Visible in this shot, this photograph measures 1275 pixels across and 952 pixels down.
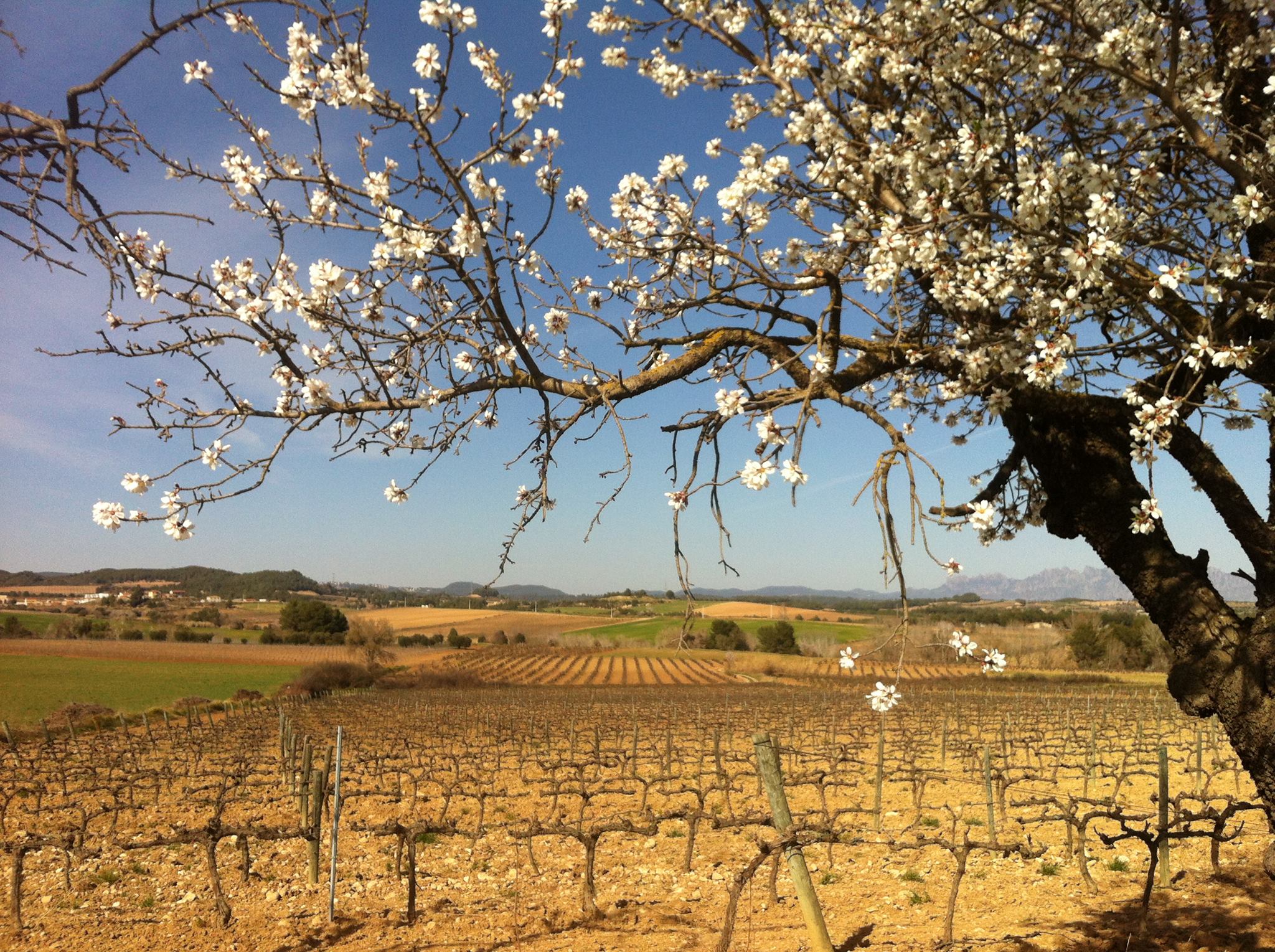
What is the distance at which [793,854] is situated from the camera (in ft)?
12.1

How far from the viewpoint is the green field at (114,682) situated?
3278 cm

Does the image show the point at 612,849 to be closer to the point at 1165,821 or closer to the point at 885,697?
the point at 1165,821

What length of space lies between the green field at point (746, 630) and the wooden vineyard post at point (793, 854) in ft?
230

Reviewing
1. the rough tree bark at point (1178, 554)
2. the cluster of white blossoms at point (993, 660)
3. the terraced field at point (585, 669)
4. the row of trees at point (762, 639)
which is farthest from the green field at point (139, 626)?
the rough tree bark at point (1178, 554)

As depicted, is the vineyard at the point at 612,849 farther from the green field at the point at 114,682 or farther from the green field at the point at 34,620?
the green field at the point at 34,620

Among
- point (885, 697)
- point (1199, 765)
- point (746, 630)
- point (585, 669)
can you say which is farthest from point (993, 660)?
point (746, 630)

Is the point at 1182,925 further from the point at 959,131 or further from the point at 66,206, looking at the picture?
the point at 66,206

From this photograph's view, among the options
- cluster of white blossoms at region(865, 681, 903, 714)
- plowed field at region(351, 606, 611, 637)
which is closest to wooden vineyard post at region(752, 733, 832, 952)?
cluster of white blossoms at region(865, 681, 903, 714)

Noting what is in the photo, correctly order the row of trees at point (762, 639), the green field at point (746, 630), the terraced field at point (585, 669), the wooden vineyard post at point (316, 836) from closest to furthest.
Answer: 1. the wooden vineyard post at point (316, 836)
2. the terraced field at point (585, 669)
3. the row of trees at point (762, 639)
4. the green field at point (746, 630)

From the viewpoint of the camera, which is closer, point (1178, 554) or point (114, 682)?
point (1178, 554)

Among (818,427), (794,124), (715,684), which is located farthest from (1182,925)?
(715,684)

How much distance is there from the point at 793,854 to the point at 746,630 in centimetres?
8106

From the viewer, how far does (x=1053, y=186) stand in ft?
9.87

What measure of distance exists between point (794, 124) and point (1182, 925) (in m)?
6.14
